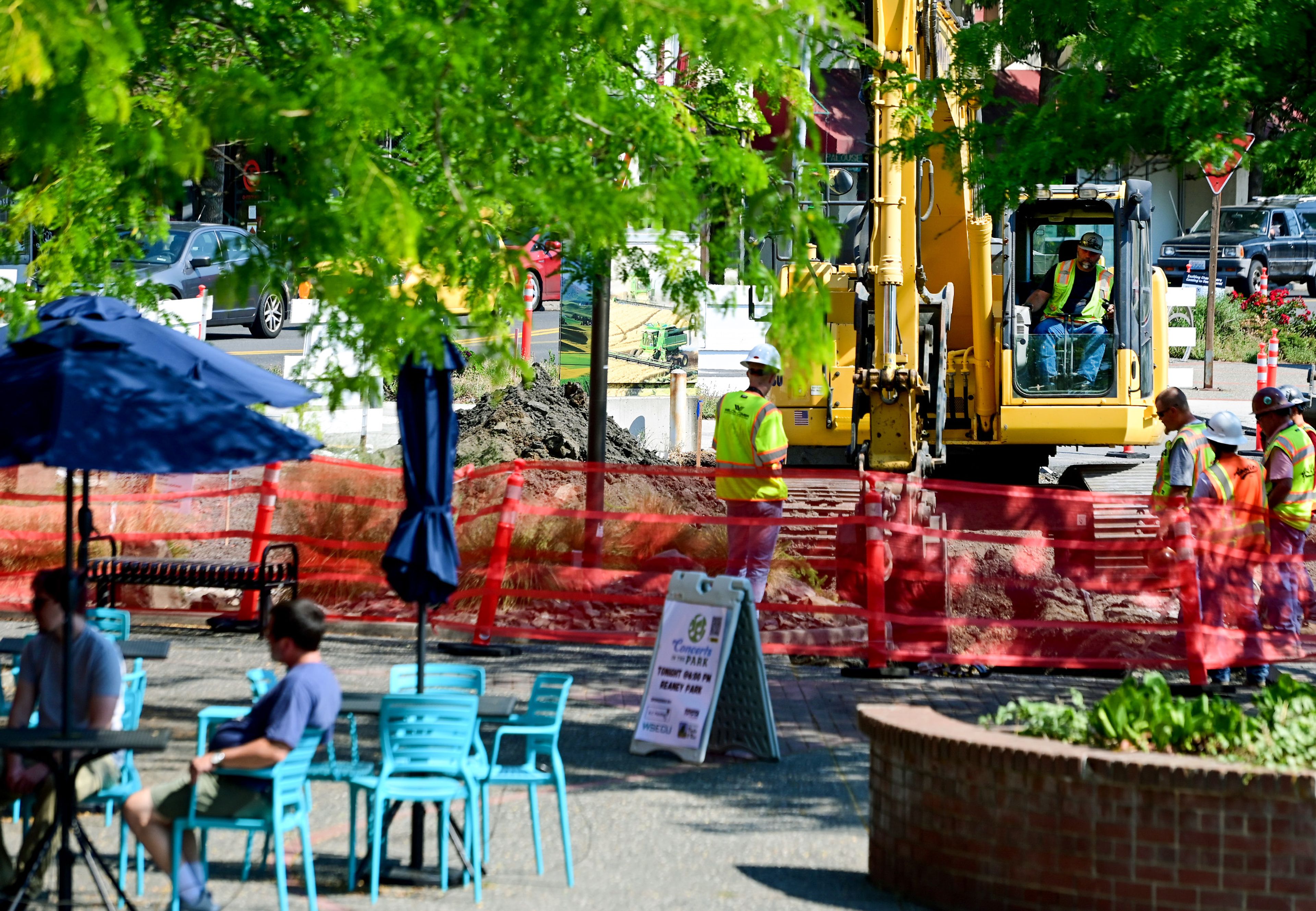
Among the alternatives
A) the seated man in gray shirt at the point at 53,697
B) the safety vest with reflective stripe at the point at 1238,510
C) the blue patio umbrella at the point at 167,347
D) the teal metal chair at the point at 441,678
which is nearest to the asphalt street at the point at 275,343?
the safety vest with reflective stripe at the point at 1238,510

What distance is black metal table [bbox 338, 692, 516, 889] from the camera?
6695mm

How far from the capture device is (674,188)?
6750 mm

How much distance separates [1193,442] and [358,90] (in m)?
7.25

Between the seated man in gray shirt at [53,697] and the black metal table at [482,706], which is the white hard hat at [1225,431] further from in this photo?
the seated man in gray shirt at [53,697]

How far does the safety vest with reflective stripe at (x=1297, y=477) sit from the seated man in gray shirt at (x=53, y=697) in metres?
7.91

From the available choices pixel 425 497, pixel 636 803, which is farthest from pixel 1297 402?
pixel 425 497

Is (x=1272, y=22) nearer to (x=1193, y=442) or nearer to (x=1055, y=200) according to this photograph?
(x=1193, y=442)

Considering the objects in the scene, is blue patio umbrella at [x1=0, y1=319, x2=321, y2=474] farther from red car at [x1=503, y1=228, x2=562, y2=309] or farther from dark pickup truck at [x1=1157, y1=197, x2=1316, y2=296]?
dark pickup truck at [x1=1157, y1=197, x2=1316, y2=296]

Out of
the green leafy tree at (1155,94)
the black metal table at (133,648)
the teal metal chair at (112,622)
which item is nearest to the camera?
the black metal table at (133,648)

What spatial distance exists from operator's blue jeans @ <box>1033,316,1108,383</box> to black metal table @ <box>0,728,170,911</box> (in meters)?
11.6

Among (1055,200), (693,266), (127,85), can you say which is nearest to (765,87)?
(693,266)

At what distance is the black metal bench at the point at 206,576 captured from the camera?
471 inches

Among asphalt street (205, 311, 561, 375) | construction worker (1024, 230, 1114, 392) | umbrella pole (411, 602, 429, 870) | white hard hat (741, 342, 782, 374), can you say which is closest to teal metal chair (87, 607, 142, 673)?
umbrella pole (411, 602, 429, 870)

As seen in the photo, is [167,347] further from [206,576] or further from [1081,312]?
[1081,312]
